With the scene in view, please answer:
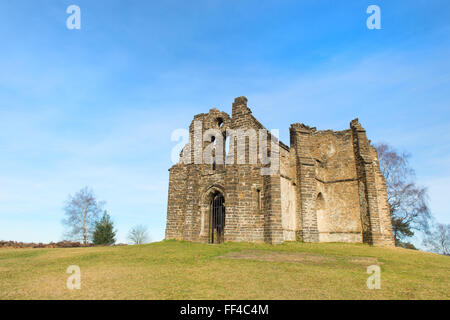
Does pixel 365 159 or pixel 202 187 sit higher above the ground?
pixel 365 159

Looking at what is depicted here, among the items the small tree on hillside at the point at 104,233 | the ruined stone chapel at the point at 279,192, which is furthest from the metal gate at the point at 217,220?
the small tree on hillside at the point at 104,233

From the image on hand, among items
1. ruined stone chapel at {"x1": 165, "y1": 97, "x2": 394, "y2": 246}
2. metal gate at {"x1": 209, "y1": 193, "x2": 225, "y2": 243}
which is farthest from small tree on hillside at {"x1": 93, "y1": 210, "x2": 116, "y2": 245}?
metal gate at {"x1": 209, "y1": 193, "x2": 225, "y2": 243}

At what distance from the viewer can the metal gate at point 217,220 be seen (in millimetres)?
19516

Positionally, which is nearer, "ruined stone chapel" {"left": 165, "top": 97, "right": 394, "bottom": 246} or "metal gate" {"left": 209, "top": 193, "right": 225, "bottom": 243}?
"ruined stone chapel" {"left": 165, "top": 97, "right": 394, "bottom": 246}

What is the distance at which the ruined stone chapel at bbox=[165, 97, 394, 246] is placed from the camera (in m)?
17.9

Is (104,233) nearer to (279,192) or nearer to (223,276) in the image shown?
(279,192)

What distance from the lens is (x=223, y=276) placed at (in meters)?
9.10

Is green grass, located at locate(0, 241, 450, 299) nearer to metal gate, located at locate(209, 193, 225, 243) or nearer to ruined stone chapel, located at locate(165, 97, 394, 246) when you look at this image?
ruined stone chapel, located at locate(165, 97, 394, 246)

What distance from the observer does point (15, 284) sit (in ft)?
28.9

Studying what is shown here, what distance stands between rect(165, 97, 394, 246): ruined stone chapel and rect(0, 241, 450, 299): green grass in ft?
13.9

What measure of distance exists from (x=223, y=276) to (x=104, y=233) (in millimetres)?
22915

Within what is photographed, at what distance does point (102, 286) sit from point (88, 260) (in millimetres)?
4939
